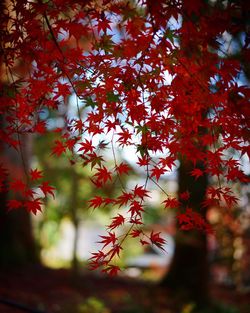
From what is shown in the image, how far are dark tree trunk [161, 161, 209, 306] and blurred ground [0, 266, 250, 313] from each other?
330 millimetres

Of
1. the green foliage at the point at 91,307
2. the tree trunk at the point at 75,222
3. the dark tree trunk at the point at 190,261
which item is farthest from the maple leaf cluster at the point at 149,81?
the tree trunk at the point at 75,222

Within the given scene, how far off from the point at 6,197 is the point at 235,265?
6.49m

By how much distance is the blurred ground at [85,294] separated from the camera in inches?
276

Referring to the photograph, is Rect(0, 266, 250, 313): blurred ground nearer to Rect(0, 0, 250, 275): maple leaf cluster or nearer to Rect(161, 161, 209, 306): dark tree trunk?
Rect(161, 161, 209, 306): dark tree trunk

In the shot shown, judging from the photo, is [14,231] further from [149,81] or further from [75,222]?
[149,81]

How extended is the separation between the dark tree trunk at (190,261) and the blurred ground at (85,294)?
0.33 m

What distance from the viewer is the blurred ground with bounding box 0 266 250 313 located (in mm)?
7016

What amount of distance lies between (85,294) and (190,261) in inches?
94.4

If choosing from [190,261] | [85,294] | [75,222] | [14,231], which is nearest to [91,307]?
[85,294]

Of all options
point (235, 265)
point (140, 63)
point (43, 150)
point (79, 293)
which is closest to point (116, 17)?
point (140, 63)

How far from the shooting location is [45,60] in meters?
3.31

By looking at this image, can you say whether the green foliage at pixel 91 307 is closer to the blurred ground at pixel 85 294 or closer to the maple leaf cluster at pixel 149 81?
the blurred ground at pixel 85 294

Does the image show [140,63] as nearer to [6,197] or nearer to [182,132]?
[182,132]

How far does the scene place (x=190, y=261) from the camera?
28.0ft
